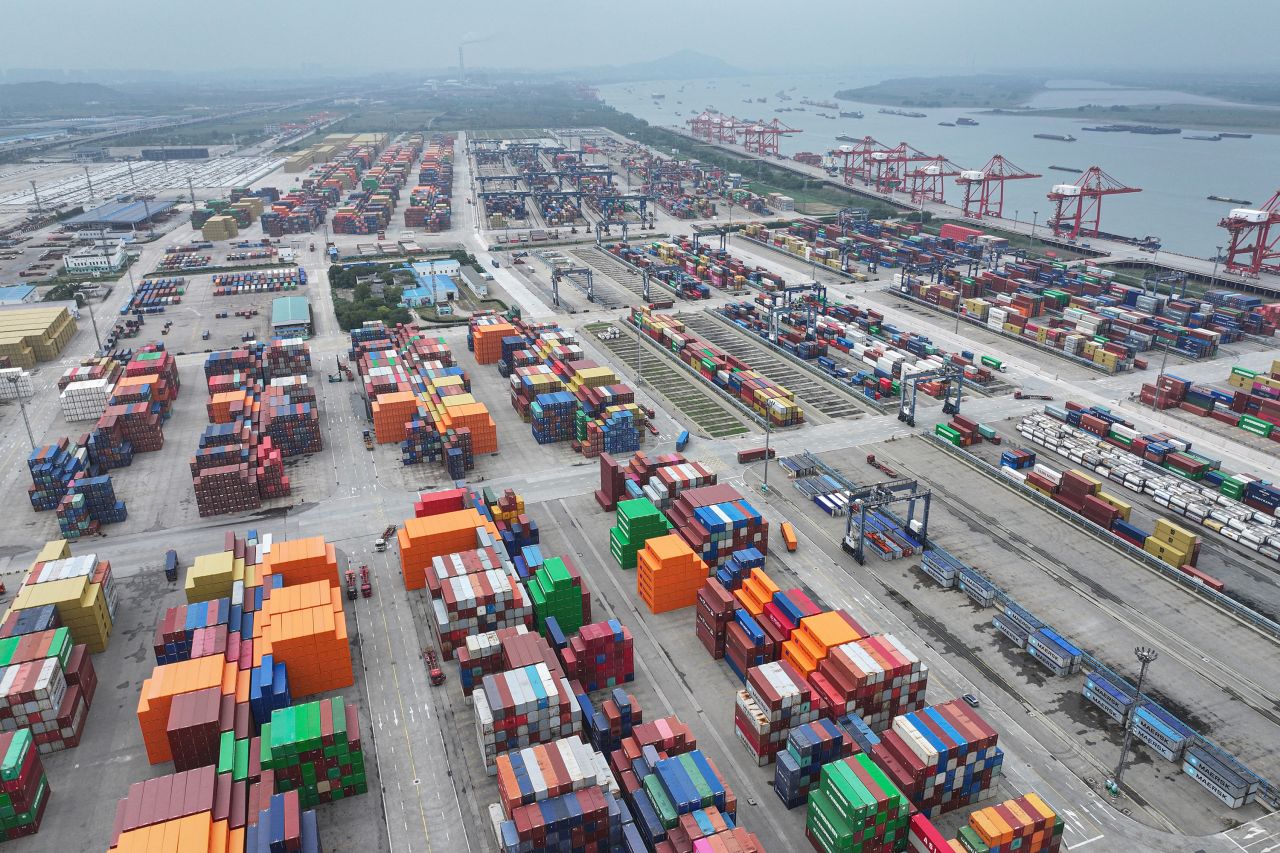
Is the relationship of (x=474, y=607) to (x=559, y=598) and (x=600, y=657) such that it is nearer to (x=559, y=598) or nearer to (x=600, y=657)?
(x=559, y=598)

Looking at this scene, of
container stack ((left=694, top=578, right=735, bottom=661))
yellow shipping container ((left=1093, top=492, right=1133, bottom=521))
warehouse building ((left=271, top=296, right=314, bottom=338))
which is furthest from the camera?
warehouse building ((left=271, top=296, right=314, bottom=338))

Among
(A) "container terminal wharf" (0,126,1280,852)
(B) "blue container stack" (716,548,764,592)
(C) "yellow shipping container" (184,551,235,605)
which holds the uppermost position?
(C) "yellow shipping container" (184,551,235,605)

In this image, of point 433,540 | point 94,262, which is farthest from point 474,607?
point 94,262

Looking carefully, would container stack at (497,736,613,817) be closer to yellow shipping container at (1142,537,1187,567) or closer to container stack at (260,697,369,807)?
container stack at (260,697,369,807)

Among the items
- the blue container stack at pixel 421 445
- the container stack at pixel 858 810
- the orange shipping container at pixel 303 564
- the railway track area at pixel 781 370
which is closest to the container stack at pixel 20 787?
the orange shipping container at pixel 303 564

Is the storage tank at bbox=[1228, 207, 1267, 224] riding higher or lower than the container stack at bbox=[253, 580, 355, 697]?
higher

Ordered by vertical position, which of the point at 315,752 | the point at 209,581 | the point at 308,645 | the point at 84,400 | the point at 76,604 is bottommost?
the point at 315,752

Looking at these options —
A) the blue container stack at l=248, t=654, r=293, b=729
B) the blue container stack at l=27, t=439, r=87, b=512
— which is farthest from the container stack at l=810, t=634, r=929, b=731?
the blue container stack at l=27, t=439, r=87, b=512
